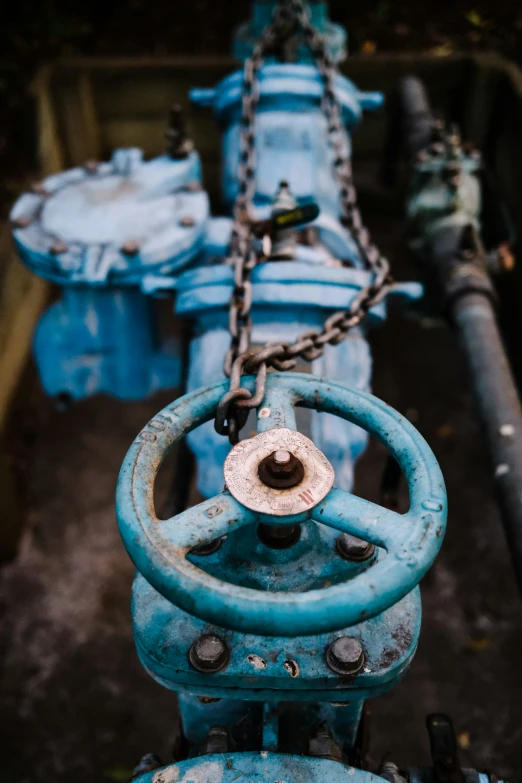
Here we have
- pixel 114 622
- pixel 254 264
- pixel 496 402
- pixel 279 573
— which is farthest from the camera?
pixel 114 622

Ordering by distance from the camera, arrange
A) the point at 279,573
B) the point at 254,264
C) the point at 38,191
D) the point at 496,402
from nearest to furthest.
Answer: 1. the point at 279,573
2. the point at 254,264
3. the point at 496,402
4. the point at 38,191

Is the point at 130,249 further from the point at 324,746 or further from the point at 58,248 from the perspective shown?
the point at 324,746

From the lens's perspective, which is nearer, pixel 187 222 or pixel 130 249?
pixel 130 249

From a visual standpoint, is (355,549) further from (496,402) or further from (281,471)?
(496,402)

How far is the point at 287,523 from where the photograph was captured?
2.91 ft

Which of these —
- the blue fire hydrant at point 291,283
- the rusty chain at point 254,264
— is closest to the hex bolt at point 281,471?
the rusty chain at point 254,264

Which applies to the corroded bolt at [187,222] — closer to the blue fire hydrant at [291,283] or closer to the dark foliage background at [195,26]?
the blue fire hydrant at [291,283]

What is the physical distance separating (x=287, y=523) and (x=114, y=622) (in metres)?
1.72

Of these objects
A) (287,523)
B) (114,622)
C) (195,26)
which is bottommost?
(114,622)

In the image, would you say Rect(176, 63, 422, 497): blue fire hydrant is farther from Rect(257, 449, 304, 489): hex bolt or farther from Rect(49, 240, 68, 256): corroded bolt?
Rect(257, 449, 304, 489): hex bolt

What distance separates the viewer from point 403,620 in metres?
1.03

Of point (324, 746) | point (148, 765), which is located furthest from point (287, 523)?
point (148, 765)

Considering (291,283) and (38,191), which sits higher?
(38,191)

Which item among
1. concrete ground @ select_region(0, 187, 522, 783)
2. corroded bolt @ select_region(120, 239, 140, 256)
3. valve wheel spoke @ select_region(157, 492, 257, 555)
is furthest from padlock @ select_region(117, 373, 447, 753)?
concrete ground @ select_region(0, 187, 522, 783)
